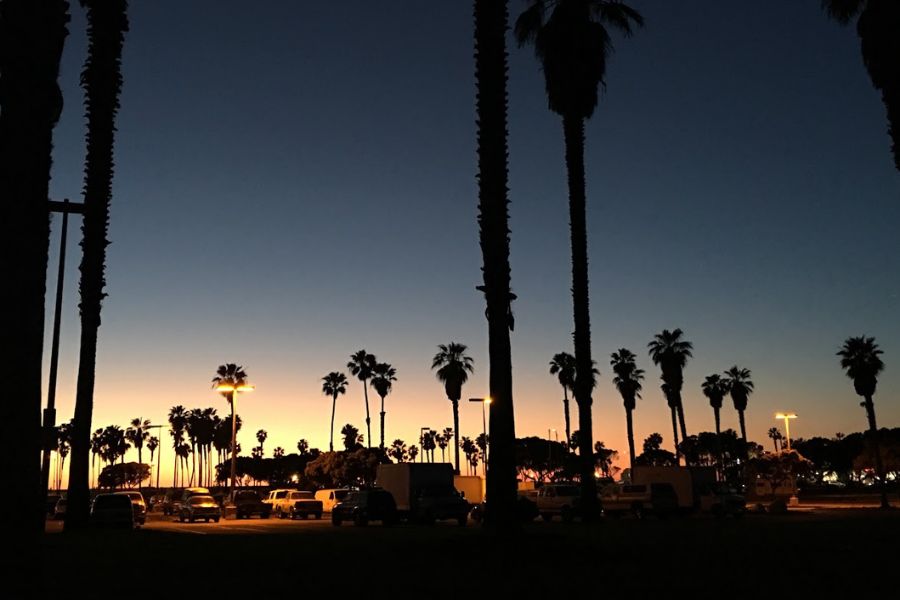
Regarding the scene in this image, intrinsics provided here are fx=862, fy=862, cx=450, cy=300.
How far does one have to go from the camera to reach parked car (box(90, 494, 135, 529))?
3434 centimetres

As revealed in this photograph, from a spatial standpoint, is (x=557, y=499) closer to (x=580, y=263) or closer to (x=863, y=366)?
(x=580, y=263)

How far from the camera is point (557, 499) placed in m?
43.2

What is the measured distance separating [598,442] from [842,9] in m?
180

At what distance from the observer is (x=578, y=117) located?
3359 centimetres

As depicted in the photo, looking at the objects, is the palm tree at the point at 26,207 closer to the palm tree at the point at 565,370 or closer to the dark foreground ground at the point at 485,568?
the dark foreground ground at the point at 485,568

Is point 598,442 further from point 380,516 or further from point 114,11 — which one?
point 114,11

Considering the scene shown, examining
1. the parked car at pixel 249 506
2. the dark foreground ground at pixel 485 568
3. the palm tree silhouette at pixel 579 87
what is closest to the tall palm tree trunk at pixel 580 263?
the palm tree silhouette at pixel 579 87

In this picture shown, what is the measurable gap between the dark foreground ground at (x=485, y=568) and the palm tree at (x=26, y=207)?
1131 mm

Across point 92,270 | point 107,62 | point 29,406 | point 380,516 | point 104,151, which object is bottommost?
point 380,516

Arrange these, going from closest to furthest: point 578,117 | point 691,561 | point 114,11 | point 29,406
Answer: point 29,406
point 691,561
point 114,11
point 578,117

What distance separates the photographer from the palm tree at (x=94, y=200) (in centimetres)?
3054

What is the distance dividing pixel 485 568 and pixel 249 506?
44434 millimetres

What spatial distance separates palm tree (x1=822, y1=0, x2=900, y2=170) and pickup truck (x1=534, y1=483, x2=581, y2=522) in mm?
24808

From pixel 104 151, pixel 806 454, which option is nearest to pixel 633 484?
pixel 104 151
